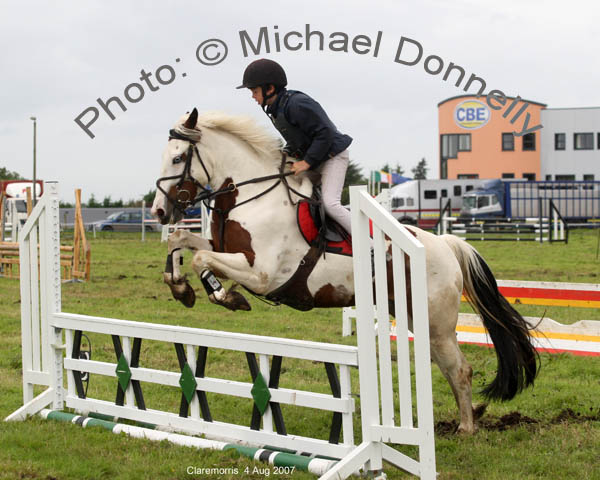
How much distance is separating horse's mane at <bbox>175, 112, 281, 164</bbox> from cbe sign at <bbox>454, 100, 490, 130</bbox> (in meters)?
34.8

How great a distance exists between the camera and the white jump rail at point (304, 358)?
2.88 meters

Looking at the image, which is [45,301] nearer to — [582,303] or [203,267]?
[203,267]

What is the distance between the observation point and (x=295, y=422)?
4.30 meters

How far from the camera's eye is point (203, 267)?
383 cm

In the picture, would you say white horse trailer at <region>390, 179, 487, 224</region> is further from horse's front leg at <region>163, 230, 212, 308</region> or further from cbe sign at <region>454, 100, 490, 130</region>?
horse's front leg at <region>163, 230, 212, 308</region>

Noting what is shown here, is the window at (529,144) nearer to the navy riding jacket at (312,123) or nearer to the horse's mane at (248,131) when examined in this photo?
the horse's mane at (248,131)

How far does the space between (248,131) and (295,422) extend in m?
1.77

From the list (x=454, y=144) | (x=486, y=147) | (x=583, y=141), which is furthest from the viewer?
(x=454, y=144)

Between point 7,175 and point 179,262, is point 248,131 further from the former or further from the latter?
point 7,175

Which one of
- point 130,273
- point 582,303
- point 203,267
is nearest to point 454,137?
point 130,273

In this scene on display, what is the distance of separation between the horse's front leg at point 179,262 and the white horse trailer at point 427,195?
2862cm

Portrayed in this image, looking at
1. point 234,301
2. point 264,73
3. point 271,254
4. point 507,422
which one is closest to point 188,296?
point 234,301

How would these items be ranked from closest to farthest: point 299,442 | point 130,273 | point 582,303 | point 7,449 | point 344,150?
point 299,442
point 7,449
point 344,150
point 582,303
point 130,273

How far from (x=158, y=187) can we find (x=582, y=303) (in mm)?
3654
